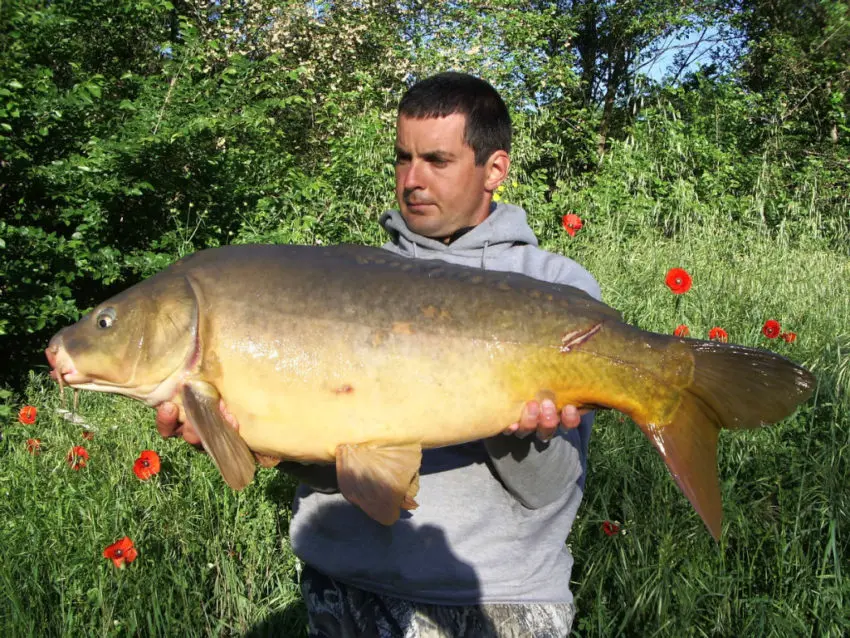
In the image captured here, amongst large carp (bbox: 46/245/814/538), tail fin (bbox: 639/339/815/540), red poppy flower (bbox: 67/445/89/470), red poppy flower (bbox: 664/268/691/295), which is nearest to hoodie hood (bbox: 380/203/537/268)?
large carp (bbox: 46/245/814/538)

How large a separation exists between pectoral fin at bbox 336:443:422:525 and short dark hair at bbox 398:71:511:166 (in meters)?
0.99

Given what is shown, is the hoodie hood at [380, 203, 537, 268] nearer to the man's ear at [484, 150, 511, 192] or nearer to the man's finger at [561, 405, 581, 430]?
the man's ear at [484, 150, 511, 192]

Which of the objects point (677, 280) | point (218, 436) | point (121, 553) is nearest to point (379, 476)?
point (218, 436)

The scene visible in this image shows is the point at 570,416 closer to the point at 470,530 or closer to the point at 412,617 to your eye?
the point at 470,530

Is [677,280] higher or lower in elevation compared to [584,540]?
higher

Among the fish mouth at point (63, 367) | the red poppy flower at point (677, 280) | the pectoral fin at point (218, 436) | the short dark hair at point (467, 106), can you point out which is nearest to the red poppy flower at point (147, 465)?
the fish mouth at point (63, 367)

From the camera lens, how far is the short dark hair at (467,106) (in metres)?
2.14

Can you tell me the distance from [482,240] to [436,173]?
0.80 feet

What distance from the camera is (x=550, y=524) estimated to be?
6.43ft

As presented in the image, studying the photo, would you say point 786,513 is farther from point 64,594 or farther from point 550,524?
point 64,594

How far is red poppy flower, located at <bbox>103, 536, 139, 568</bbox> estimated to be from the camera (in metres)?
2.36

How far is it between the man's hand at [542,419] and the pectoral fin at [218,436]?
2.00 feet

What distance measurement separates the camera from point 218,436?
1596mm

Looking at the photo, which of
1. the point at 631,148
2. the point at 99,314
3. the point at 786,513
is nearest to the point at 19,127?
the point at 99,314
